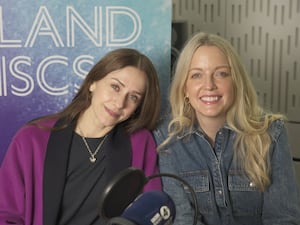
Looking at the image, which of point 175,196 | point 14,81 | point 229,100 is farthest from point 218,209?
point 14,81

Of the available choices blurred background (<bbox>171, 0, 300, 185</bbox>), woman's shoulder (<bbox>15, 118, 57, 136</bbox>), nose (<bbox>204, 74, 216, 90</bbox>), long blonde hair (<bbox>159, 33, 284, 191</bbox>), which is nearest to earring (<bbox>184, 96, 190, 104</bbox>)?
long blonde hair (<bbox>159, 33, 284, 191</bbox>)

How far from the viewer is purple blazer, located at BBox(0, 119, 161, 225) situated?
1379 millimetres

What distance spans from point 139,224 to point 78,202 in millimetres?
651

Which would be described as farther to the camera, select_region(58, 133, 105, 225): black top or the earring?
the earring

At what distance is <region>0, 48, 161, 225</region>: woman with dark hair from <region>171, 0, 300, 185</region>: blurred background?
25.9 inches

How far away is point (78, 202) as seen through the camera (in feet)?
4.64

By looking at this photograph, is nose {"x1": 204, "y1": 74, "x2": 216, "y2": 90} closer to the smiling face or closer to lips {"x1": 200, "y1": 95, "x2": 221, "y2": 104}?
lips {"x1": 200, "y1": 95, "x2": 221, "y2": 104}

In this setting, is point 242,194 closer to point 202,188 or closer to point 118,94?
point 202,188

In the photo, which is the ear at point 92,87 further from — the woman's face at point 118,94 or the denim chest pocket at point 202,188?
the denim chest pocket at point 202,188

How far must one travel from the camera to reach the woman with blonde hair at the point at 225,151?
1.43 m

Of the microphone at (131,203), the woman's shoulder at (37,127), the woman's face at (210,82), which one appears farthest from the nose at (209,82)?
the microphone at (131,203)

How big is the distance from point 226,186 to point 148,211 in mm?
666

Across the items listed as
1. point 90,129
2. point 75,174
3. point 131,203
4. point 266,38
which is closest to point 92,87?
point 90,129

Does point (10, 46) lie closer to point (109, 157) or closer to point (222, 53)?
point (109, 157)
